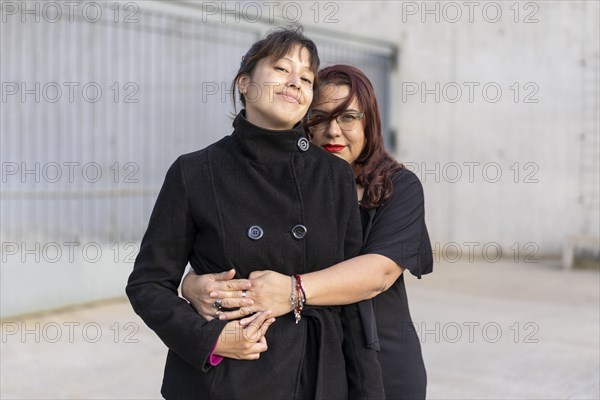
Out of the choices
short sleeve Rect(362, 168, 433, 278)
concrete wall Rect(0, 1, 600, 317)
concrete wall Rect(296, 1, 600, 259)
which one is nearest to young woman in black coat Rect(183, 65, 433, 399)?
short sleeve Rect(362, 168, 433, 278)

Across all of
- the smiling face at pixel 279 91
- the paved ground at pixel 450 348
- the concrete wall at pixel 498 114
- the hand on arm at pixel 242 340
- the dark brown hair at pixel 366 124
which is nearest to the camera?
the hand on arm at pixel 242 340

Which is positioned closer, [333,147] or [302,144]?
[302,144]

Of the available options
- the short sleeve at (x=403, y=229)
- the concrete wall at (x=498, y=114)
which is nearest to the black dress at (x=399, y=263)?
the short sleeve at (x=403, y=229)

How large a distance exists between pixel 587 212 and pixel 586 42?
1.90 metres

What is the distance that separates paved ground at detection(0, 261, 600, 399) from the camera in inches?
167

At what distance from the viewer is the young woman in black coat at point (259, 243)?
1.66 meters

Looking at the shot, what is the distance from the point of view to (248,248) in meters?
1.71

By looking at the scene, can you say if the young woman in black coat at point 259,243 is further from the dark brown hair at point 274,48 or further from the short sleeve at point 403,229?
the short sleeve at point 403,229

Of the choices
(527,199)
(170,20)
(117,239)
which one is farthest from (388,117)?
(117,239)

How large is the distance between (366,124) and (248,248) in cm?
59

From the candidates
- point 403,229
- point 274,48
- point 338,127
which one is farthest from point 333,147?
point 274,48

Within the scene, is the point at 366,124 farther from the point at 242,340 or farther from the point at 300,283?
the point at 242,340

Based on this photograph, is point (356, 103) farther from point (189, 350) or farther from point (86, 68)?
point (86, 68)

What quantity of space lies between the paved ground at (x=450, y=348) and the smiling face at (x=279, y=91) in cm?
268
